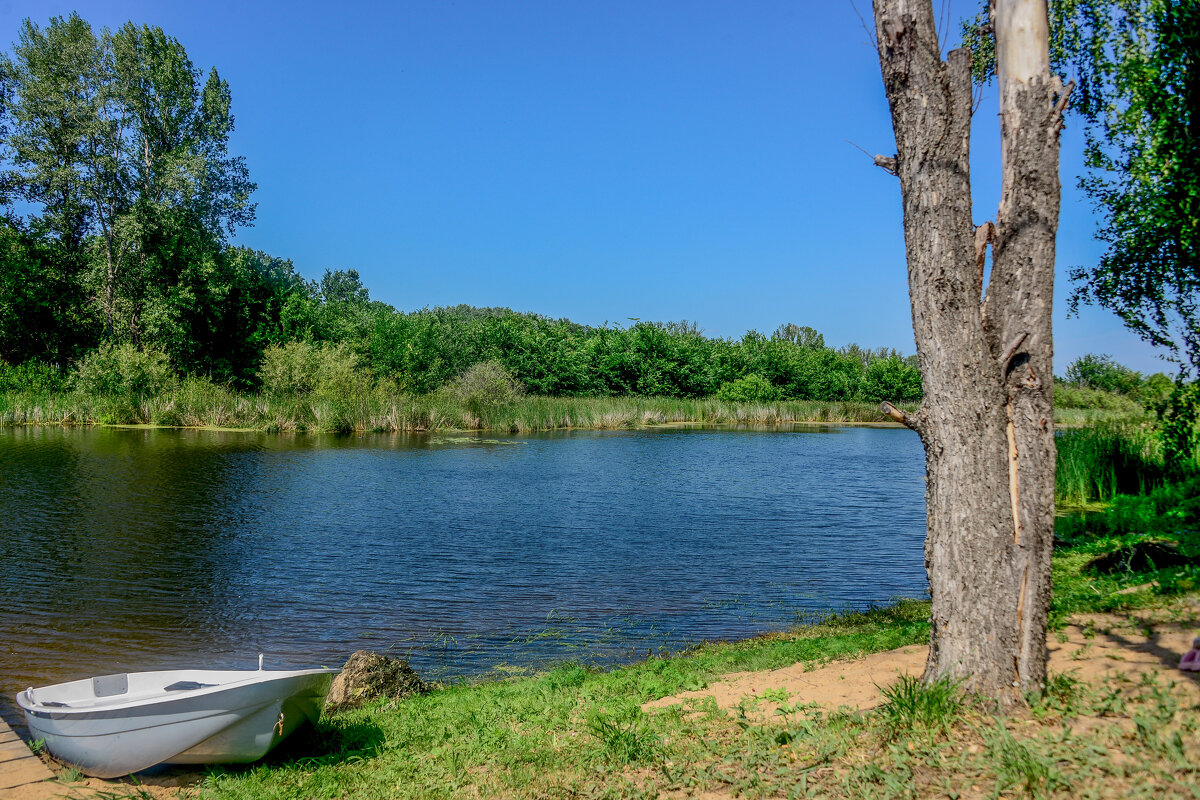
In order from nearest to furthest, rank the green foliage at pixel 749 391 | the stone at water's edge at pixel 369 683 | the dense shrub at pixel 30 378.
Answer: the stone at water's edge at pixel 369 683, the dense shrub at pixel 30 378, the green foliage at pixel 749 391

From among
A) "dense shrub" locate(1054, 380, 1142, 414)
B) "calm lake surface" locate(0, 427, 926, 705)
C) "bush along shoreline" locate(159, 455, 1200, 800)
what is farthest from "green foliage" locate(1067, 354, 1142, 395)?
"bush along shoreline" locate(159, 455, 1200, 800)

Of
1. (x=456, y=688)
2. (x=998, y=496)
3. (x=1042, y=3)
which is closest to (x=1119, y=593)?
(x=998, y=496)

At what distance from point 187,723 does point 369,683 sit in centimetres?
166

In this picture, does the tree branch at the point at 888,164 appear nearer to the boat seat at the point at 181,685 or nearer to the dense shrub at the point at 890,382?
the boat seat at the point at 181,685

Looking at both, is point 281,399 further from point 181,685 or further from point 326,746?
point 326,746

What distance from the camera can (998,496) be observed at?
4.06 meters

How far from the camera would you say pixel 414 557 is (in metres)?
12.0

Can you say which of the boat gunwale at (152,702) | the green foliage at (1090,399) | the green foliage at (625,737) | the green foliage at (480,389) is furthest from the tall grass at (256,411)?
the green foliage at (625,737)

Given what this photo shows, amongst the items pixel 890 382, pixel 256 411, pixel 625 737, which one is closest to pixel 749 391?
pixel 890 382

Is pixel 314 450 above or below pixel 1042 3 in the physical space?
below

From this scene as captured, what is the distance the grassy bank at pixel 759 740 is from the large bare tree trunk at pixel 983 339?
0.43m

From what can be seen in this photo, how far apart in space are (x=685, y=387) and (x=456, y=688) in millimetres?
53300

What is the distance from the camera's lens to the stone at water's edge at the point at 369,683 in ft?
20.5

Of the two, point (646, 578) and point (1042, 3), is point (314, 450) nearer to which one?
point (646, 578)
